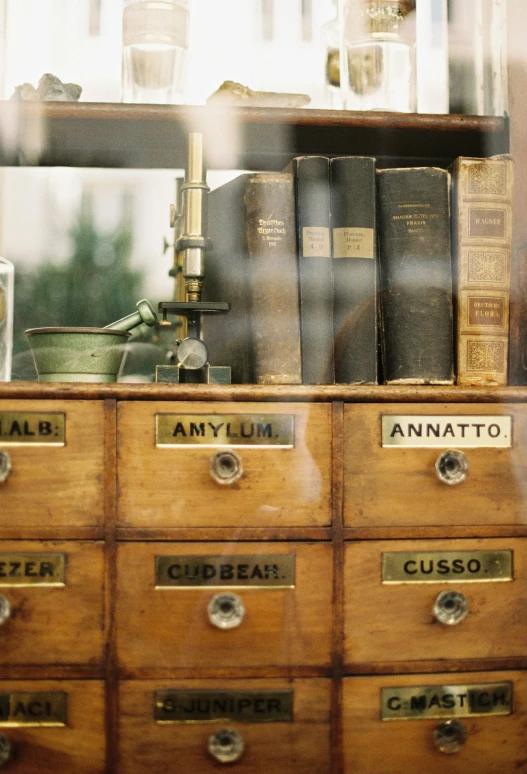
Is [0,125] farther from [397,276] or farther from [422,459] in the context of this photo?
[422,459]

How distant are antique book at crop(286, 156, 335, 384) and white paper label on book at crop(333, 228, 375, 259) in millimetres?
17

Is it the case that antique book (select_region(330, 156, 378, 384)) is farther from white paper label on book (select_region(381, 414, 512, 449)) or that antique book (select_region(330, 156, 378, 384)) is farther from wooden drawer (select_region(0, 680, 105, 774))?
wooden drawer (select_region(0, 680, 105, 774))

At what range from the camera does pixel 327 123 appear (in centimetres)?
116

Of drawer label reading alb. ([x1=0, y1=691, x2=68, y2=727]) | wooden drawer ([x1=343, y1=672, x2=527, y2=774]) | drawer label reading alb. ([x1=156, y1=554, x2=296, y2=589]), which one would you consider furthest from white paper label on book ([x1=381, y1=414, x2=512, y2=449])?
drawer label reading alb. ([x1=0, y1=691, x2=68, y2=727])

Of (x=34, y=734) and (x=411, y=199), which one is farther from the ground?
(x=411, y=199)

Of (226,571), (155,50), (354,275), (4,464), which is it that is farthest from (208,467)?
(155,50)

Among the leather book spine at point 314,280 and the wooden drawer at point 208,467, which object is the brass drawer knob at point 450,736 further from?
the leather book spine at point 314,280

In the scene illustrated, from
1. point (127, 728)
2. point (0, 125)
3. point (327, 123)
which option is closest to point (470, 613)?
point (127, 728)

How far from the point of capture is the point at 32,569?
945 mm

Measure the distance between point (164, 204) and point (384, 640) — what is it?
0.93 metres

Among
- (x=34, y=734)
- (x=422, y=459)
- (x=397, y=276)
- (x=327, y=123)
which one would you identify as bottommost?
(x=34, y=734)

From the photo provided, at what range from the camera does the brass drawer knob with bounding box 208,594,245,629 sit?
952 mm

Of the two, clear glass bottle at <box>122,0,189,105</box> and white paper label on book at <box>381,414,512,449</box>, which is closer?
white paper label on book at <box>381,414,512,449</box>

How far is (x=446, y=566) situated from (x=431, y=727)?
0.23 m
